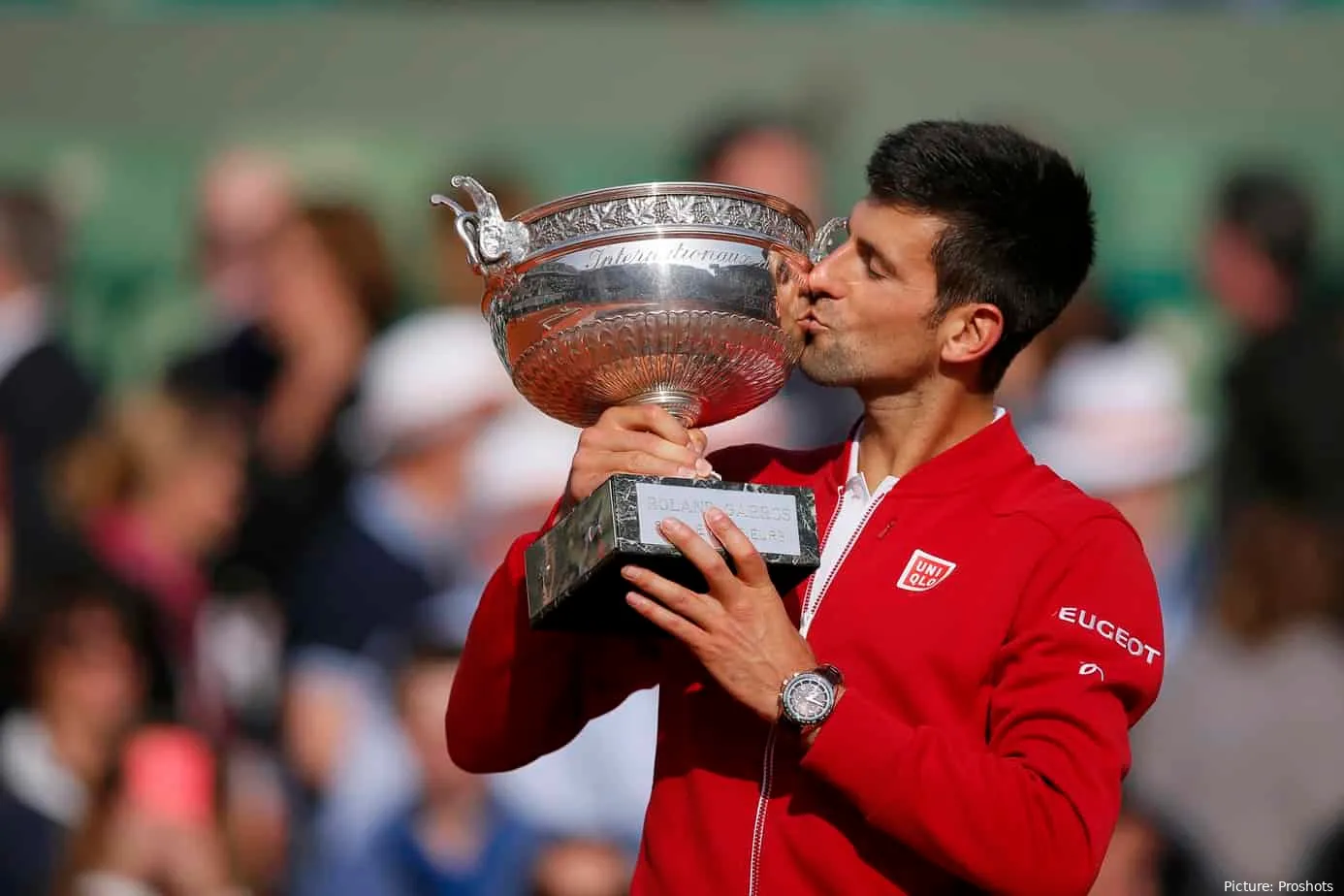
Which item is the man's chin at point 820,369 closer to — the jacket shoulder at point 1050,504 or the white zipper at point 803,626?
the white zipper at point 803,626

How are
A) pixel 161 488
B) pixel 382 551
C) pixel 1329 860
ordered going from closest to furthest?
pixel 1329 860 < pixel 382 551 < pixel 161 488

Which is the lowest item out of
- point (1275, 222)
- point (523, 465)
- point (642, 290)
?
point (642, 290)

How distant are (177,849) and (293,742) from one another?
60 cm

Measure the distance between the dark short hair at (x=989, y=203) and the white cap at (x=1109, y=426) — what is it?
372 centimetres

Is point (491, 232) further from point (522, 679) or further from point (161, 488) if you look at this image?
point (161, 488)

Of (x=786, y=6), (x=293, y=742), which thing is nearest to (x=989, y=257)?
(x=293, y=742)

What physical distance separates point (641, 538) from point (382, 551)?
13.0 feet

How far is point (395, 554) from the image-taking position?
6684mm

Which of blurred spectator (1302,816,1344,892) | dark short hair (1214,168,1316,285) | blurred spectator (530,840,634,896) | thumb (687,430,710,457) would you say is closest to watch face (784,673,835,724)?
thumb (687,430,710,457)

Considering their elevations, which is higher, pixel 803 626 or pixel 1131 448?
pixel 1131 448

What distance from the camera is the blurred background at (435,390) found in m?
6.10

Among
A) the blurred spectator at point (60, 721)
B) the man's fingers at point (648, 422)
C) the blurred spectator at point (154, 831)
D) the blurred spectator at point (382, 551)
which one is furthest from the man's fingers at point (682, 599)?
the blurred spectator at point (60, 721)

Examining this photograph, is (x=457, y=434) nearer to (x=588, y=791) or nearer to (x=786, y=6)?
(x=588, y=791)

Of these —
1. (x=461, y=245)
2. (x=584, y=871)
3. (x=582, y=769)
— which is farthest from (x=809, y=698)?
(x=461, y=245)
